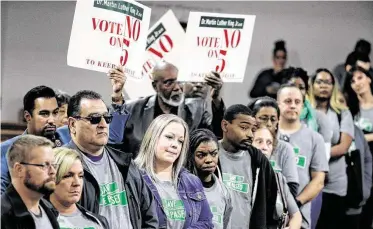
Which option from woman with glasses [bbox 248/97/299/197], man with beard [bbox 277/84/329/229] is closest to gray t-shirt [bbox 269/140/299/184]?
woman with glasses [bbox 248/97/299/197]

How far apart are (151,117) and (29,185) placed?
89.4 inches

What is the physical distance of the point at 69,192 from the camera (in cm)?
439

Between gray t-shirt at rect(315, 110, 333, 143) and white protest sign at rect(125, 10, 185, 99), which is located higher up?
white protest sign at rect(125, 10, 185, 99)

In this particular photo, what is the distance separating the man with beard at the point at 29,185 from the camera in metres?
4.02

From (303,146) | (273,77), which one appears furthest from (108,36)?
(273,77)

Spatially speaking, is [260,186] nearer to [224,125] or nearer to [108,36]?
[224,125]

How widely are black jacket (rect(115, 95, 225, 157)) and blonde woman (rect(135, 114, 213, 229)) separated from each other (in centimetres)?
88

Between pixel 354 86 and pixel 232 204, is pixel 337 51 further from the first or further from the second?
pixel 232 204

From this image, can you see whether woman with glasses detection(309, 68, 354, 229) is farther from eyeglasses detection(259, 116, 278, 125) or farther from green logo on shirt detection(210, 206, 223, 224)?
green logo on shirt detection(210, 206, 223, 224)

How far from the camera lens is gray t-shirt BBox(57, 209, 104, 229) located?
4.38 meters

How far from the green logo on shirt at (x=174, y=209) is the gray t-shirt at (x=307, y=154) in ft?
5.85

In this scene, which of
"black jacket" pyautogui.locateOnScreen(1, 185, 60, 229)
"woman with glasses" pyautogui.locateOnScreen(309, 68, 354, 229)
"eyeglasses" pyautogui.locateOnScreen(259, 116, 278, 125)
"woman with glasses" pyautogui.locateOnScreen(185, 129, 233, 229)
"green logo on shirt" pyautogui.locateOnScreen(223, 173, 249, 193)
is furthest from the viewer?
"woman with glasses" pyautogui.locateOnScreen(309, 68, 354, 229)

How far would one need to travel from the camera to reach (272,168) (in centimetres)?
599

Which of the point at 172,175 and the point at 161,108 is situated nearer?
the point at 172,175
